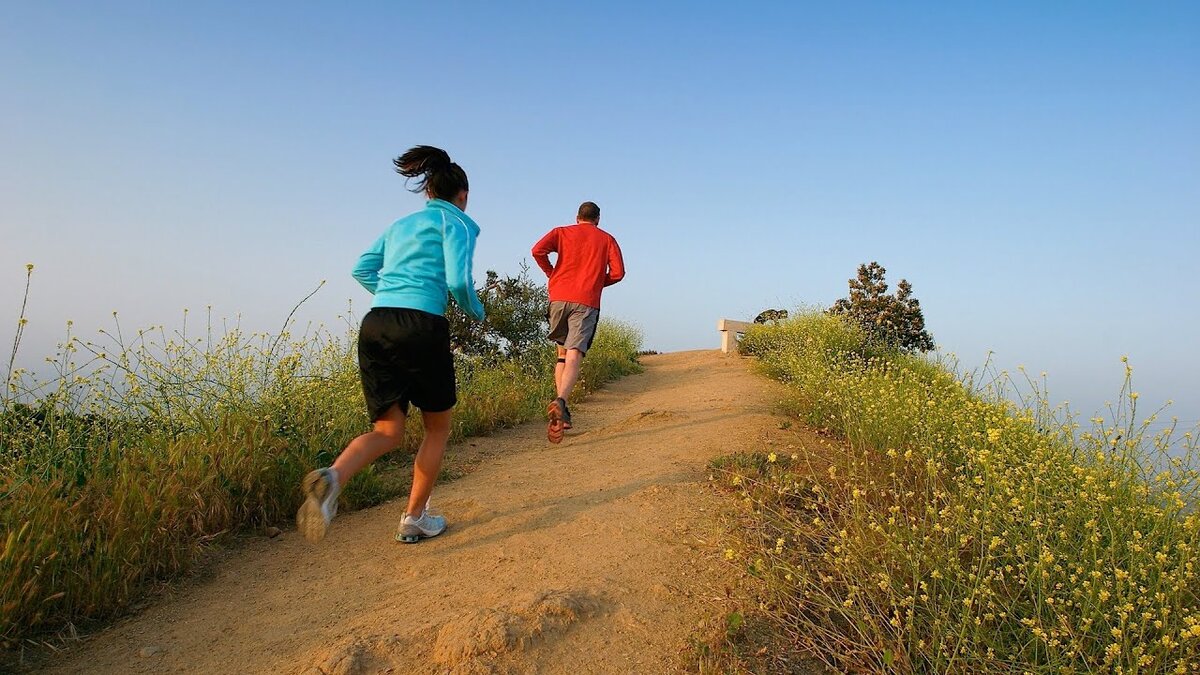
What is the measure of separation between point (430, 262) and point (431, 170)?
0.57 metres

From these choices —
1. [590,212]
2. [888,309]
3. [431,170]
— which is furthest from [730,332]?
[431,170]

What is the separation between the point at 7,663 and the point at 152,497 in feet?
3.04

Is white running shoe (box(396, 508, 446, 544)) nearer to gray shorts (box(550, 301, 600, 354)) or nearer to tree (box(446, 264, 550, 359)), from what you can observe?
gray shorts (box(550, 301, 600, 354))

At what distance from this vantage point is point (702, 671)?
93.5 inches

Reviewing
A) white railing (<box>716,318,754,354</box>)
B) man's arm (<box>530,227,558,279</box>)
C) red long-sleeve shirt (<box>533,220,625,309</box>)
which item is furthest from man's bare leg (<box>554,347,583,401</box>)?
white railing (<box>716,318,754,354</box>)

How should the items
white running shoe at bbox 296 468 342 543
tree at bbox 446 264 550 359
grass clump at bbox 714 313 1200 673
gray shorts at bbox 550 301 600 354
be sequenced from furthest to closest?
tree at bbox 446 264 550 359 → gray shorts at bbox 550 301 600 354 → white running shoe at bbox 296 468 342 543 → grass clump at bbox 714 313 1200 673

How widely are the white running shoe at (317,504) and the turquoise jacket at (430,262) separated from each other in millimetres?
887

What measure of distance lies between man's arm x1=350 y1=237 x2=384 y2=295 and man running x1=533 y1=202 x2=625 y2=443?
8.34 ft

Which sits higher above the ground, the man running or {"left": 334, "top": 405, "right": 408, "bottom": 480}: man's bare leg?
the man running

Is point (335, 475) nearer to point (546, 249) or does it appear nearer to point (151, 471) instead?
point (151, 471)

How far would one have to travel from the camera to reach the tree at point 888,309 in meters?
15.4

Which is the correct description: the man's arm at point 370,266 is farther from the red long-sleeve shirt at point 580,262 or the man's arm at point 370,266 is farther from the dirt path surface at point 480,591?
the red long-sleeve shirt at point 580,262

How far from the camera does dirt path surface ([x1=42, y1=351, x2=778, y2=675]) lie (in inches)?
98.0

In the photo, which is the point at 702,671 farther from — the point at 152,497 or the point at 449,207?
the point at 152,497
